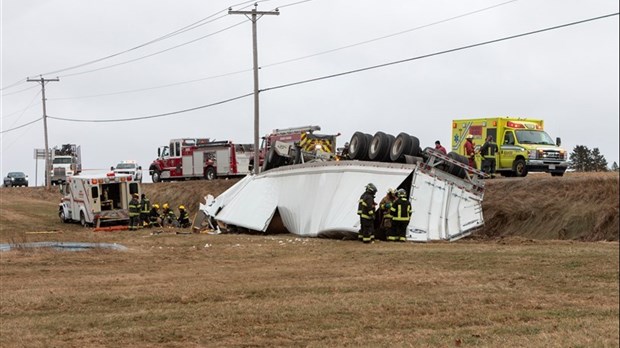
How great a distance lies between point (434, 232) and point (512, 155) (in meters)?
10.3

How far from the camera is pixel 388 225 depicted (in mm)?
22250

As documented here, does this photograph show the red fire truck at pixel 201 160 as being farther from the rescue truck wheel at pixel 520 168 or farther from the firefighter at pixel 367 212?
the firefighter at pixel 367 212

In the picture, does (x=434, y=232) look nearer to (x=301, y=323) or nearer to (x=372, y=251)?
(x=372, y=251)

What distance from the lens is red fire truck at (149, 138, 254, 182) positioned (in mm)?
49875

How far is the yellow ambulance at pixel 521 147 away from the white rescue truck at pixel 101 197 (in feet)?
53.5

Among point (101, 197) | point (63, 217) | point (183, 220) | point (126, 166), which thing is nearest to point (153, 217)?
point (183, 220)

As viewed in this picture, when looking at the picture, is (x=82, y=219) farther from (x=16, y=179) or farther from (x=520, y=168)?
(x=16, y=179)

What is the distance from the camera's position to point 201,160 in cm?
5141

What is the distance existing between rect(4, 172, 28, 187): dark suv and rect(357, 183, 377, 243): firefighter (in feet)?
193

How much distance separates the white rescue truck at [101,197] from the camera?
36.8 meters

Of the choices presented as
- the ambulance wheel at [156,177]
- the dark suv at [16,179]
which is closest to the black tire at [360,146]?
the ambulance wheel at [156,177]

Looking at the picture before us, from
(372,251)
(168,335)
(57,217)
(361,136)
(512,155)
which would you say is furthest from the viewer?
(57,217)

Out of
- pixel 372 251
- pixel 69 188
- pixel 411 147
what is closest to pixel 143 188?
pixel 69 188

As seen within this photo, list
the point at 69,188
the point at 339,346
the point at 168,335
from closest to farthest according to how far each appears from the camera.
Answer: the point at 339,346
the point at 168,335
the point at 69,188
